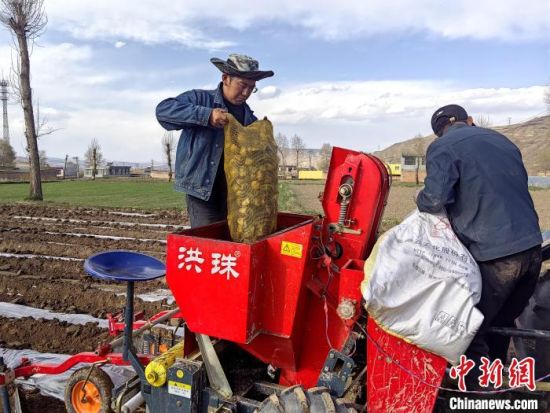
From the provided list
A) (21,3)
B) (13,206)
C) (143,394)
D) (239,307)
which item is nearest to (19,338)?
(143,394)

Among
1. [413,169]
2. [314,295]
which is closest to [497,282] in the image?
[314,295]

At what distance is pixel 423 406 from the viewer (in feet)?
7.31

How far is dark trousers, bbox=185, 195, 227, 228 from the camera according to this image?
3.40 metres

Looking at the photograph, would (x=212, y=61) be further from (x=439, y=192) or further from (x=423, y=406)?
(x=423, y=406)

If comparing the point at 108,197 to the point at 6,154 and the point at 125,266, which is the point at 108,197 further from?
the point at 6,154

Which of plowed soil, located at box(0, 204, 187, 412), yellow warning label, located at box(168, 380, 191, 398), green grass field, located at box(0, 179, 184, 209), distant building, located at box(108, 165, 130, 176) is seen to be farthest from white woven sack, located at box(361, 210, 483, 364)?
distant building, located at box(108, 165, 130, 176)

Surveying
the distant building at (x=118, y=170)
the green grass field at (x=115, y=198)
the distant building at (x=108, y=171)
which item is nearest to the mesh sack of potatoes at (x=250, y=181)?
the green grass field at (x=115, y=198)

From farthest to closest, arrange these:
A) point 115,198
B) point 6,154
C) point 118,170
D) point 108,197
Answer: point 118,170 → point 6,154 → point 108,197 → point 115,198

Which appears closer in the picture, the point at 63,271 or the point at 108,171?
the point at 63,271

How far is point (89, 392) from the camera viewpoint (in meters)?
3.00

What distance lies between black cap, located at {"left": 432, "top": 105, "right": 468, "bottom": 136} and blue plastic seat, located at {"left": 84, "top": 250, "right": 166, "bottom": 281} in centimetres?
200

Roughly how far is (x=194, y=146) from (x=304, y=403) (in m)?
1.82

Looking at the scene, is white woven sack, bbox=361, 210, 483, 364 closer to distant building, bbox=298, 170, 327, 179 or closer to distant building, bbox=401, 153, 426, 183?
distant building, bbox=401, 153, 426, 183

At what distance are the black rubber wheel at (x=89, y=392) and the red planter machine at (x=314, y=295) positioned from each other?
0.82m
